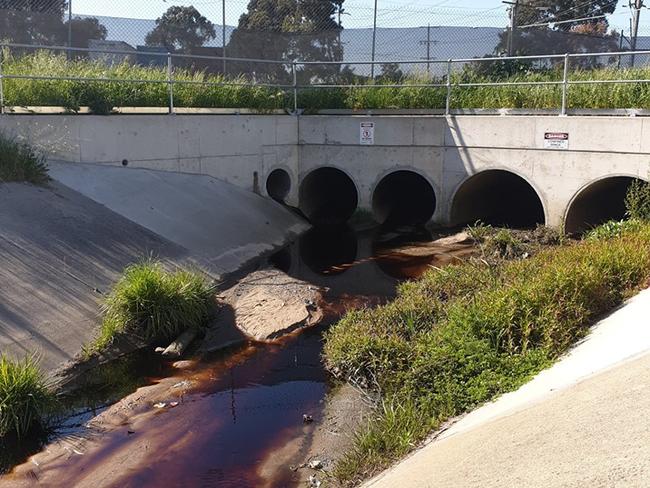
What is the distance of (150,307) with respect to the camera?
8.73m

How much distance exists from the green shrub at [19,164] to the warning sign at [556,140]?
9.36m

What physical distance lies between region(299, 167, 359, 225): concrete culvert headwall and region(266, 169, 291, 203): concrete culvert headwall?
437 millimetres

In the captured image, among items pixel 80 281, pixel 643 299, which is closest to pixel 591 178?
pixel 643 299

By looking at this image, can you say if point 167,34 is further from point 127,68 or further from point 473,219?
point 473,219

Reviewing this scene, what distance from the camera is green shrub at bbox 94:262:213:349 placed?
8.60 meters

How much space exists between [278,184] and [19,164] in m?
7.52

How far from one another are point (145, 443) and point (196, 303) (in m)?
2.90

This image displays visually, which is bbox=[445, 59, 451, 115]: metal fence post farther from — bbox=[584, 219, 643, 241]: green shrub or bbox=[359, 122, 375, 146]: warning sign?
bbox=[584, 219, 643, 241]: green shrub

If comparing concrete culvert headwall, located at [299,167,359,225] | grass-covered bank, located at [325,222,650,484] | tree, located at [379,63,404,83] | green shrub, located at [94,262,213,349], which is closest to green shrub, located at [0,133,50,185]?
green shrub, located at [94,262,213,349]

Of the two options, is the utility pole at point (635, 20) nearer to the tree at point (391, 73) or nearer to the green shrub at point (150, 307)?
the tree at point (391, 73)

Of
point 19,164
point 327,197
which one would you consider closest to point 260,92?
point 327,197

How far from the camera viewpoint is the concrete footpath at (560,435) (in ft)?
13.2

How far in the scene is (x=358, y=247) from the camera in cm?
1482

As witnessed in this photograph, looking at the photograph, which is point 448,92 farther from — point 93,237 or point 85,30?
point 85,30
